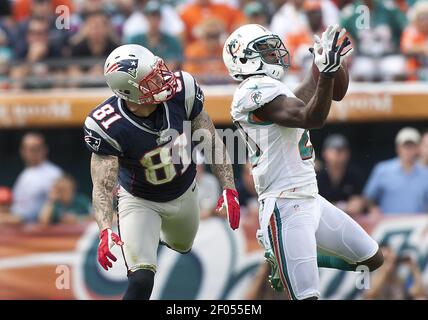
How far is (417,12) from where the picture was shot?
10.8 m

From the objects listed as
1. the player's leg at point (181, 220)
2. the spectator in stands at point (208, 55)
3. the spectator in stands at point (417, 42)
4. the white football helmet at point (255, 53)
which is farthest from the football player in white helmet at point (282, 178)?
the spectator in stands at point (417, 42)

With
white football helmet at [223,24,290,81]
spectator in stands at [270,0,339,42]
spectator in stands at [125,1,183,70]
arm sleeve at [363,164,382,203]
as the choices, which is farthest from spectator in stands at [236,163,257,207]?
white football helmet at [223,24,290,81]

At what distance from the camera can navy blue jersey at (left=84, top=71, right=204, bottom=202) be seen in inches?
264

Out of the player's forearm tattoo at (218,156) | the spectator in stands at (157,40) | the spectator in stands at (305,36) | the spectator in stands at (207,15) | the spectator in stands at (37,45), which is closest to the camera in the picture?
the player's forearm tattoo at (218,156)

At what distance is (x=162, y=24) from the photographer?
36.5ft

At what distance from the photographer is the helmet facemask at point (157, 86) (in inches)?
260

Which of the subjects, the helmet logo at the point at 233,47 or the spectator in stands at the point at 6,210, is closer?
the helmet logo at the point at 233,47

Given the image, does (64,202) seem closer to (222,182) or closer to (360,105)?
(360,105)

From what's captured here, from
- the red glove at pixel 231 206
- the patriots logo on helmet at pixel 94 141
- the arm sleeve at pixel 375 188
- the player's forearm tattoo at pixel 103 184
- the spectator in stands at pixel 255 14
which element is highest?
the spectator in stands at pixel 255 14

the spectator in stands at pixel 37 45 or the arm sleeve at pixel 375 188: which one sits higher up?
the spectator in stands at pixel 37 45

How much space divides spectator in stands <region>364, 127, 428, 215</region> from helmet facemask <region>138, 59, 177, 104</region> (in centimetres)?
407

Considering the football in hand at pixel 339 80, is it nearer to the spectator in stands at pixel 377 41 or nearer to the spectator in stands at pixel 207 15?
the spectator in stands at pixel 377 41

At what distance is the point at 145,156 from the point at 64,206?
Result: 371cm

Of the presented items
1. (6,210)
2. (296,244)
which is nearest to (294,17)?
(6,210)
